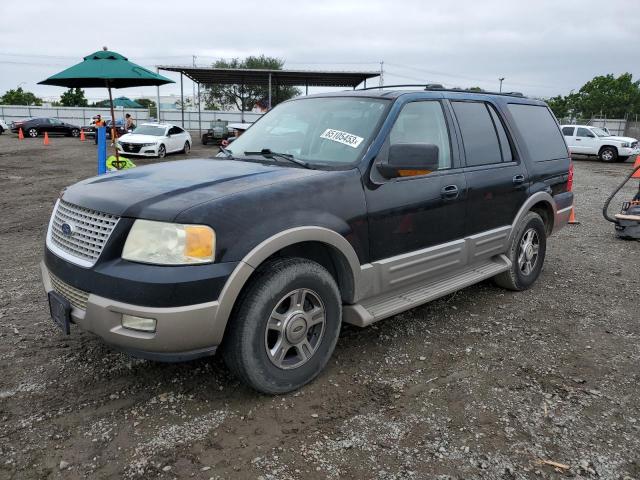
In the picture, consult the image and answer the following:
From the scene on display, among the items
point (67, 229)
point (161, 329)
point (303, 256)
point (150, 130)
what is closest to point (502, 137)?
point (303, 256)

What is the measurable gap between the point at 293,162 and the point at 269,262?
895mm

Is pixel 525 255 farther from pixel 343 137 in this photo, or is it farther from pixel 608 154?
pixel 608 154

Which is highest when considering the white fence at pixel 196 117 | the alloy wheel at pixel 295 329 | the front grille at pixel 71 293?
the white fence at pixel 196 117

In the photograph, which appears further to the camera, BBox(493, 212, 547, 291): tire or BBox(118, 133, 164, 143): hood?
BBox(118, 133, 164, 143): hood

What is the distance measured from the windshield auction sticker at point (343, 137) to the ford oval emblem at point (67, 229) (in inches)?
69.8

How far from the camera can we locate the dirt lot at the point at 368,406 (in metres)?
2.51

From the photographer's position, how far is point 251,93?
62375mm

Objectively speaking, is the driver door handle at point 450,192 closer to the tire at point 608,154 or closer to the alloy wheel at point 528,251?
the alloy wheel at point 528,251

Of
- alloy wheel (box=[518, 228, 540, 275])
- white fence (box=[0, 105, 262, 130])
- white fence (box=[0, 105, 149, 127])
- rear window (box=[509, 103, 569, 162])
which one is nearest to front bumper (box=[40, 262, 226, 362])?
alloy wheel (box=[518, 228, 540, 275])

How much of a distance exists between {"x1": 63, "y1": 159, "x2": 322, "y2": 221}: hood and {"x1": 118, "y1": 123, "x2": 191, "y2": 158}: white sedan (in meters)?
17.2

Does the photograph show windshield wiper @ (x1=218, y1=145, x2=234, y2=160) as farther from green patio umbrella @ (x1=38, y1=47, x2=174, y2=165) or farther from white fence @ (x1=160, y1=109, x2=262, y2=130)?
white fence @ (x1=160, y1=109, x2=262, y2=130)

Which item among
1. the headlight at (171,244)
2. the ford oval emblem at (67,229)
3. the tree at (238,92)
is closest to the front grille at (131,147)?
the ford oval emblem at (67,229)

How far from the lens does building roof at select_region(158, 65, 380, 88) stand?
29.6 meters

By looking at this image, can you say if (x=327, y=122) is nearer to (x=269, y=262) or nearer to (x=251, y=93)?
(x=269, y=262)
